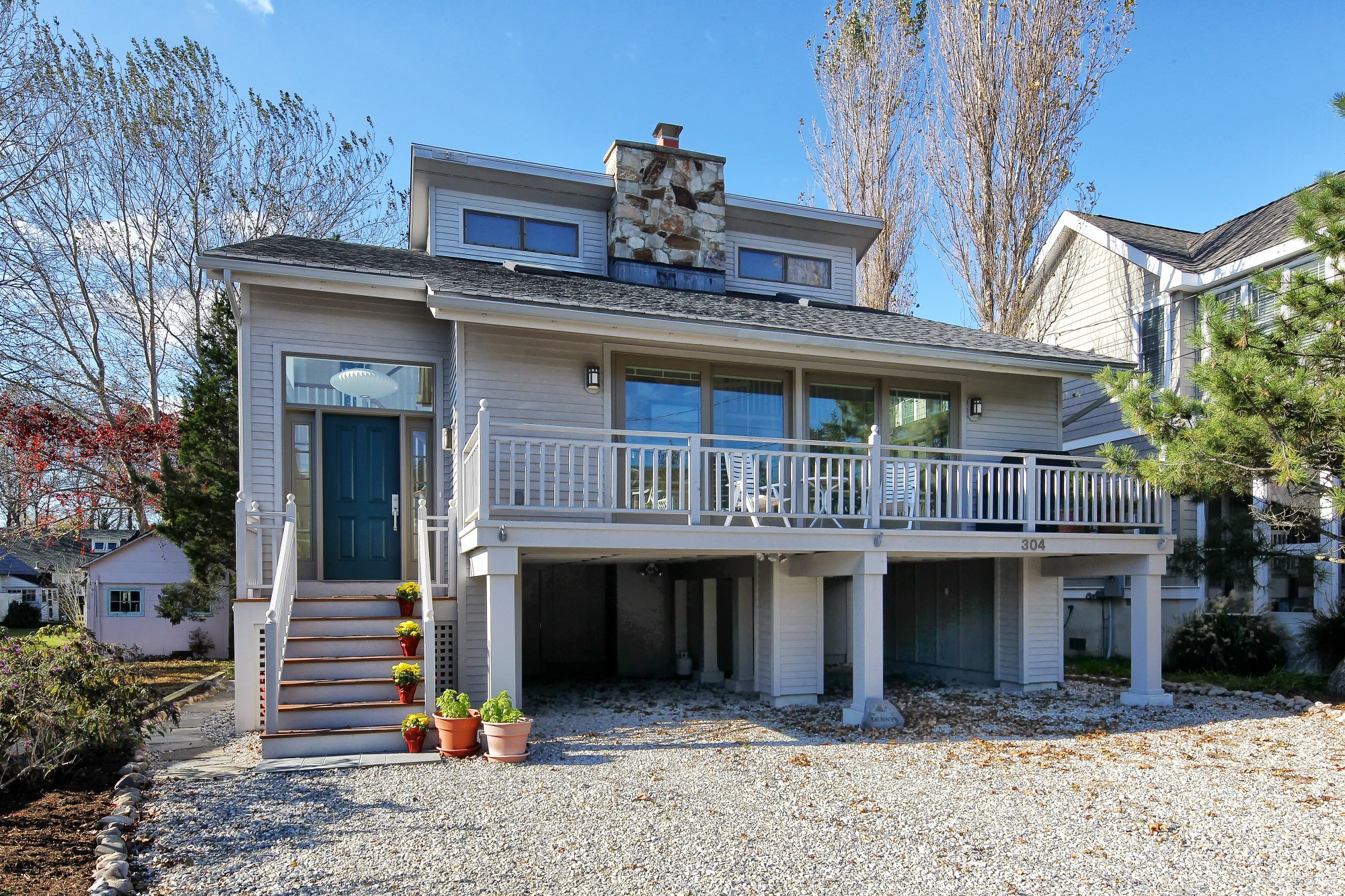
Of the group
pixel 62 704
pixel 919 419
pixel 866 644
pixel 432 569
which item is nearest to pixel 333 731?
pixel 62 704

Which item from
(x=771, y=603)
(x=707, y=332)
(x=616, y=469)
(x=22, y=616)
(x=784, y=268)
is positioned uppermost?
(x=784, y=268)

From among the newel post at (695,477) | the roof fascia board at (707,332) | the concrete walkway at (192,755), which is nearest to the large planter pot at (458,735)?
the concrete walkway at (192,755)

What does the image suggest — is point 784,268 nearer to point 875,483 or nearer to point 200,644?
point 875,483

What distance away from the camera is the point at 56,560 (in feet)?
71.7

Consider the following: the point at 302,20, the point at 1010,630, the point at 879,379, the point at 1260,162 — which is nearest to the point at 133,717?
the point at 879,379

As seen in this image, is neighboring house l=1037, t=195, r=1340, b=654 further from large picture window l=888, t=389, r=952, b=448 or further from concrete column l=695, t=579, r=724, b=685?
concrete column l=695, t=579, r=724, b=685

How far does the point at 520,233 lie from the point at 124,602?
1275 centimetres

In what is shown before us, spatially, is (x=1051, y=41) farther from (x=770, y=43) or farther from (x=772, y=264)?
(x=772, y=264)

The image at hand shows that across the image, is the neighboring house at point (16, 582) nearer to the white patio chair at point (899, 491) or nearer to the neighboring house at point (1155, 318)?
the white patio chair at point (899, 491)

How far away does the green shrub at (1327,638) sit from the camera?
37.3ft

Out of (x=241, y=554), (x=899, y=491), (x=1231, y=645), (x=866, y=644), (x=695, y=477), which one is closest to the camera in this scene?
(x=695, y=477)

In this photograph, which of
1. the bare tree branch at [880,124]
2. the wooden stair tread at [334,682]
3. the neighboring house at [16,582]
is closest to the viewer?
the wooden stair tread at [334,682]

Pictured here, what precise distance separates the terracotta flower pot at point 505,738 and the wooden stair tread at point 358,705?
0.92 metres

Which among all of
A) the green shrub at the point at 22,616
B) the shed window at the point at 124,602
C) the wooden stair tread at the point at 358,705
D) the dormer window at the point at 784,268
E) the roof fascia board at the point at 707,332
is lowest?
the green shrub at the point at 22,616
